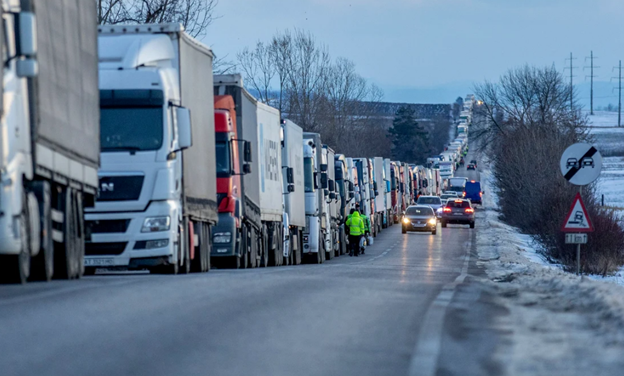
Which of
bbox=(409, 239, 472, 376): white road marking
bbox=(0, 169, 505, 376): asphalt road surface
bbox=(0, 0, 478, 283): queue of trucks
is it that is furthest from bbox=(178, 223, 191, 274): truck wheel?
bbox=(409, 239, 472, 376): white road marking

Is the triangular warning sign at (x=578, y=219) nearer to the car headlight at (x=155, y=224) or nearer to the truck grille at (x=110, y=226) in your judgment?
the car headlight at (x=155, y=224)

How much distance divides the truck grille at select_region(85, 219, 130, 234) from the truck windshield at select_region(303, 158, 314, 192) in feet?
48.0

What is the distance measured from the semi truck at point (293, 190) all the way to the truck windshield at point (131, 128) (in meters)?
11.0

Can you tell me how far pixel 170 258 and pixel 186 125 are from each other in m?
2.05

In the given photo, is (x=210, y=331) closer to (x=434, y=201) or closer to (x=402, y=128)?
(x=434, y=201)

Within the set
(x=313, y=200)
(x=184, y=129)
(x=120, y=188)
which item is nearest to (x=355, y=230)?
(x=313, y=200)

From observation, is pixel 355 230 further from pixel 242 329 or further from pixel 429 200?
pixel 242 329

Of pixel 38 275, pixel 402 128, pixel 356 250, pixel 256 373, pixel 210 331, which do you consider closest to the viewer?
pixel 256 373

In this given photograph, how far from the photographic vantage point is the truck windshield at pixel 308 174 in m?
30.8

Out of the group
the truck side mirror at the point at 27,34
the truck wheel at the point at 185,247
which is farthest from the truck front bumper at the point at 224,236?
the truck side mirror at the point at 27,34

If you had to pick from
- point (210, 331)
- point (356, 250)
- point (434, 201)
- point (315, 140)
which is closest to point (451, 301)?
point (210, 331)

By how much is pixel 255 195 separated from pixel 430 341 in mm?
15429

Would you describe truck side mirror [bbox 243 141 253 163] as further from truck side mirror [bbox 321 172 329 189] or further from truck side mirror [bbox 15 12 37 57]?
truck side mirror [bbox 15 12 37 57]

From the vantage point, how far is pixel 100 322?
28.9 feet
